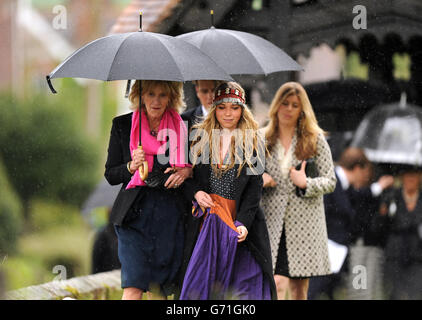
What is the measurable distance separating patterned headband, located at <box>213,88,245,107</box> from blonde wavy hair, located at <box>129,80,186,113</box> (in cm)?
28

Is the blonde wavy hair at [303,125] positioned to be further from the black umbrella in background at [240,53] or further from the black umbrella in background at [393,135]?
the black umbrella in background at [393,135]

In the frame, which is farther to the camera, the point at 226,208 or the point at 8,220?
the point at 8,220

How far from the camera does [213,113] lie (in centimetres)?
458

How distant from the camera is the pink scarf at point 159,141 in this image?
14.9 feet

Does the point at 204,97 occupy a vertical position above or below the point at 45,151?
above

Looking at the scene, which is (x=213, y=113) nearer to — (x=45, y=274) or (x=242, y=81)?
(x=242, y=81)

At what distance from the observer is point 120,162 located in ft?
15.2

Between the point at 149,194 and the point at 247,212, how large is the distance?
0.66 m

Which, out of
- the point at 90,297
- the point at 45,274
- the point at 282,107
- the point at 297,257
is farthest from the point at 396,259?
the point at 45,274

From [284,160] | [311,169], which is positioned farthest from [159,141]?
[311,169]

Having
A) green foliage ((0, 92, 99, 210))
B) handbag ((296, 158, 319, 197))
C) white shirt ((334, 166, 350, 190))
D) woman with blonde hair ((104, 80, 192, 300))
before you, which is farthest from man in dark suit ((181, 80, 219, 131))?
green foliage ((0, 92, 99, 210))

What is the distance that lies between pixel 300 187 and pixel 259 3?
2.44m

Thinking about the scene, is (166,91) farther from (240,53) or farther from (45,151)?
(45,151)

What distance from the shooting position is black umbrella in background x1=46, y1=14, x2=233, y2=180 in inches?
163
